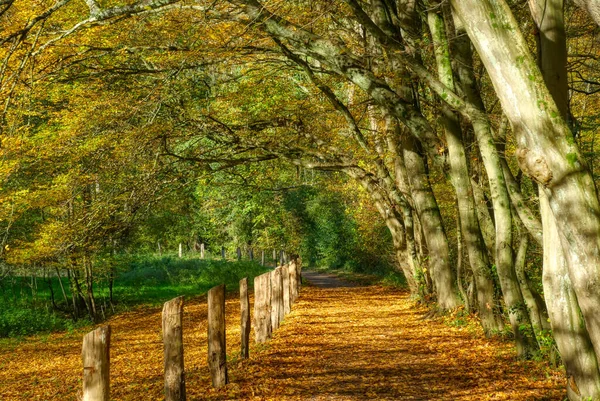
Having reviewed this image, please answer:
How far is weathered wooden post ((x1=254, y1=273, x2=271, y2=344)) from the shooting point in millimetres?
11266

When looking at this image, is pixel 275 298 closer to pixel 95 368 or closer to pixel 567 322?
pixel 567 322

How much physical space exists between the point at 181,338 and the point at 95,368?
2.12m

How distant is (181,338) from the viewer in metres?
6.66

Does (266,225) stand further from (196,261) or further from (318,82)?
(318,82)

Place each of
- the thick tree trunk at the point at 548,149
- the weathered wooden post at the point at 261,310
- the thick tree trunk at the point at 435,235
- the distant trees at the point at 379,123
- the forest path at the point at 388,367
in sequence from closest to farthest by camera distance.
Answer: the thick tree trunk at the point at 548,149 < the distant trees at the point at 379,123 < the forest path at the point at 388,367 < the weathered wooden post at the point at 261,310 < the thick tree trunk at the point at 435,235

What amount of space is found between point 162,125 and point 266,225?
91.6ft

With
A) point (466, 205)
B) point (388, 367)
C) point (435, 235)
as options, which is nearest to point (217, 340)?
point (388, 367)

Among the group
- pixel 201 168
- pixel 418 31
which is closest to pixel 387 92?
pixel 418 31

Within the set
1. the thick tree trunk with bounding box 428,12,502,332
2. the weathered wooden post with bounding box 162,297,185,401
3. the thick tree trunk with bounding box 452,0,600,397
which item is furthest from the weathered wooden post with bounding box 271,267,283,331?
the thick tree trunk with bounding box 452,0,600,397

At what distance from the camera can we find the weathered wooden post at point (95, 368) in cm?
455

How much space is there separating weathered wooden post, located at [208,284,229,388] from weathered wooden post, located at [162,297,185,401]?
1089 millimetres

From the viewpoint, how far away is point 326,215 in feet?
148

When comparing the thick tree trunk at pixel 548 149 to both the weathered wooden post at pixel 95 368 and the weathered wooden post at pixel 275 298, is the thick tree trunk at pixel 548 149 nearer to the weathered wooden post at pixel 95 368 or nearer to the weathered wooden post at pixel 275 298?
the weathered wooden post at pixel 95 368

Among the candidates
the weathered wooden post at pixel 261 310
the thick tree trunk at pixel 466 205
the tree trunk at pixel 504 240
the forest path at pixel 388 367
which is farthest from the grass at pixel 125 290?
the tree trunk at pixel 504 240
